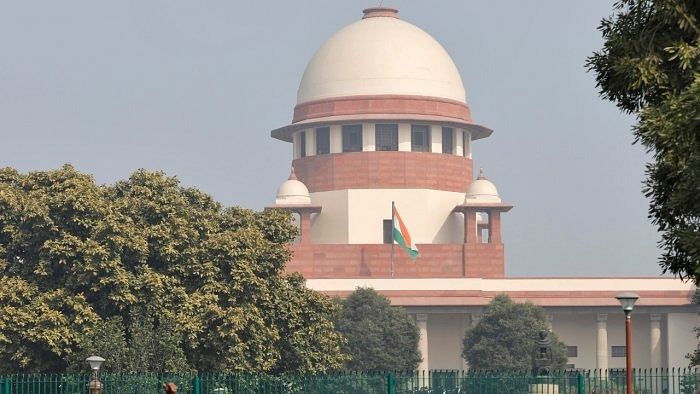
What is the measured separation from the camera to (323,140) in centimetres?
10881

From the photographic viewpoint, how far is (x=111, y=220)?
52.5m

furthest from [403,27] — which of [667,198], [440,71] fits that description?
[667,198]

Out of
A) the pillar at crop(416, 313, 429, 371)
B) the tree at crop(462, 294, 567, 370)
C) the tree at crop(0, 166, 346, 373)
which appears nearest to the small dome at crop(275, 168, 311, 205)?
the pillar at crop(416, 313, 429, 371)

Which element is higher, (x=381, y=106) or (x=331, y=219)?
(x=381, y=106)

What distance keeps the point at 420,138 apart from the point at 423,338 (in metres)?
16.3

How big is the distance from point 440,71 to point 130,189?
182 ft

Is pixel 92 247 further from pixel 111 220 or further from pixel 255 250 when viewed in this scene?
pixel 255 250

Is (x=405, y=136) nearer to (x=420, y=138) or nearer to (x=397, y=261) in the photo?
(x=420, y=138)

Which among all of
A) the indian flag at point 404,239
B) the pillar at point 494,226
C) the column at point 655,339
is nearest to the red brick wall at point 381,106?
the pillar at point 494,226

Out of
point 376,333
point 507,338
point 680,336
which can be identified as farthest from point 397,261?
point 680,336

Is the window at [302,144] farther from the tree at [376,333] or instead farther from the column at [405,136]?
the tree at [376,333]

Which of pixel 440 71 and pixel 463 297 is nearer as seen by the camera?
pixel 463 297

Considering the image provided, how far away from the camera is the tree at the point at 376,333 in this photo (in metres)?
87.0

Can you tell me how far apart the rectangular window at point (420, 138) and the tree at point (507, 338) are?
1892cm
